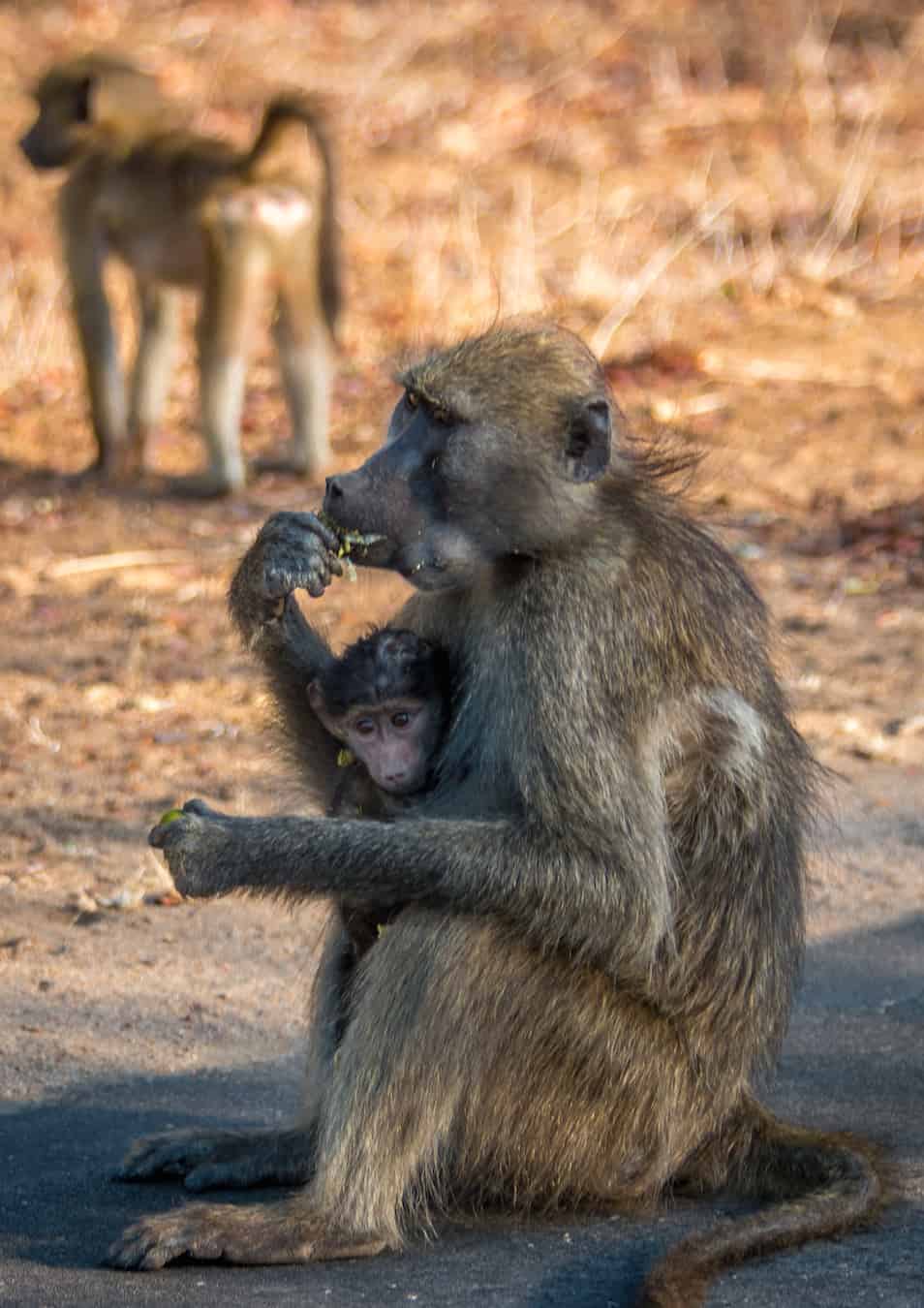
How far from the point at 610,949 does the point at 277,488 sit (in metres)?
6.51

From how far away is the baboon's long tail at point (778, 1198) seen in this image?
308 centimetres

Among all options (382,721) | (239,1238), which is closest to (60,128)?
(382,721)

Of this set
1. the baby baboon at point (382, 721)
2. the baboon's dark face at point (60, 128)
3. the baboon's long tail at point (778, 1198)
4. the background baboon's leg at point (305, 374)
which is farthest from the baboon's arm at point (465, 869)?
the baboon's dark face at point (60, 128)

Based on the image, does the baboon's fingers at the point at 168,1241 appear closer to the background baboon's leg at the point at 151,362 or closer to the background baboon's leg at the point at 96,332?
the background baboon's leg at the point at 96,332

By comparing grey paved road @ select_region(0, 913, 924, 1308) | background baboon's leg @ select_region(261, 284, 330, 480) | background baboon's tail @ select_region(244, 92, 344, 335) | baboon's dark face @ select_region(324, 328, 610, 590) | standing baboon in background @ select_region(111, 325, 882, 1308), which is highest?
background baboon's tail @ select_region(244, 92, 344, 335)

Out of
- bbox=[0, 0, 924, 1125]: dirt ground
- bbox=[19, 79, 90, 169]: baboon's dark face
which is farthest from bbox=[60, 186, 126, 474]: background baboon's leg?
bbox=[0, 0, 924, 1125]: dirt ground

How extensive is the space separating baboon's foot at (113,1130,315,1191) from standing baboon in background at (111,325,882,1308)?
0.08m

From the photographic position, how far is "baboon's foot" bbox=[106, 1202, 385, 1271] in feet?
10.5

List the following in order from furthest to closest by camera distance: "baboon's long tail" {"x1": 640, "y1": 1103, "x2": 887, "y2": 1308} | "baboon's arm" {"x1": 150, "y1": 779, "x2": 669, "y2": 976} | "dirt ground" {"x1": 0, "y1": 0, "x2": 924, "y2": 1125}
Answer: "dirt ground" {"x1": 0, "y1": 0, "x2": 924, "y2": 1125}
"baboon's arm" {"x1": 150, "y1": 779, "x2": 669, "y2": 976}
"baboon's long tail" {"x1": 640, "y1": 1103, "x2": 887, "y2": 1308}

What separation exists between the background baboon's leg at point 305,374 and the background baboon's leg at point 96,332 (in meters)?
0.84

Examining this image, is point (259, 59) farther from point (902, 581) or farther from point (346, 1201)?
point (346, 1201)

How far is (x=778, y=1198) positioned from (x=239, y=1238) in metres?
0.89

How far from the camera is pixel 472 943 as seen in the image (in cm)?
321

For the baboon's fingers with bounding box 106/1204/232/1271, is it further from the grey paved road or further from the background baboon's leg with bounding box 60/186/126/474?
the background baboon's leg with bounding box 60/186/126/474
